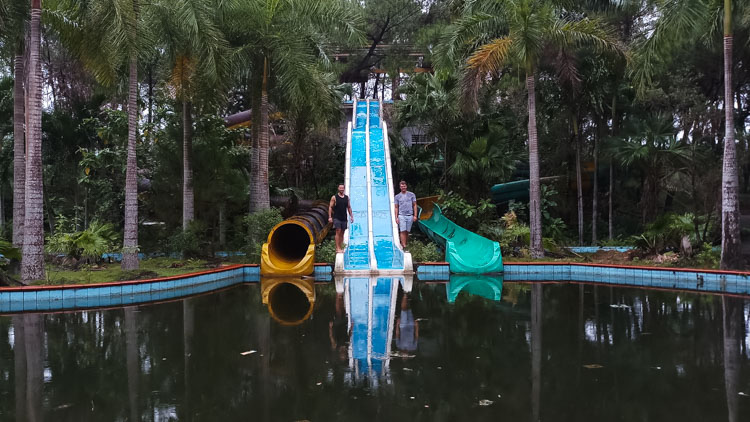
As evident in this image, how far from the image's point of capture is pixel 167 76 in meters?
15.0

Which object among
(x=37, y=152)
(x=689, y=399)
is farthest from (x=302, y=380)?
(x=37, y=152)

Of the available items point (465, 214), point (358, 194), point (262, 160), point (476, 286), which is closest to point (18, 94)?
point (262, 160)

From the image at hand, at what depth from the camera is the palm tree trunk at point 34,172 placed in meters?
10.6

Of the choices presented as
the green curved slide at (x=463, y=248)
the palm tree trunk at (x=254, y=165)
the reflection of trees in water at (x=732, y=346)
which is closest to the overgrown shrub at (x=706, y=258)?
the reflection of trees in water at (x=732, y=346)

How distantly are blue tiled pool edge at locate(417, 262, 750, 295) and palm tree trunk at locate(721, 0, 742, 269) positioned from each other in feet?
3.53

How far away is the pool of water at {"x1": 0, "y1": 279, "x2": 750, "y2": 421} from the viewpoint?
477cm

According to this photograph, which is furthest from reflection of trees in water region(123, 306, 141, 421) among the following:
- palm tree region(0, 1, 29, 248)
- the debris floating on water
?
palm tree region(0, 1, 29, 248)

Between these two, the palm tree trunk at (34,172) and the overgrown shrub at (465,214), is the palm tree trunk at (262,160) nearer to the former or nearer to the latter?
the overgrown shrub at (465,214)

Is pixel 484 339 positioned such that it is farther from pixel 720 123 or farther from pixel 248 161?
pixel 720 123

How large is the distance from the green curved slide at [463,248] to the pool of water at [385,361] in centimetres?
327

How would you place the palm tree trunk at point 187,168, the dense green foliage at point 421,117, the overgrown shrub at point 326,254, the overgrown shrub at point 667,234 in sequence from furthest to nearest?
1. the palm tree trunk at point 187,168
2. the overgrown shrub at point 667,234
3. the overgrown shrub at point 326,254
4. the dense green foliage at point 421,117

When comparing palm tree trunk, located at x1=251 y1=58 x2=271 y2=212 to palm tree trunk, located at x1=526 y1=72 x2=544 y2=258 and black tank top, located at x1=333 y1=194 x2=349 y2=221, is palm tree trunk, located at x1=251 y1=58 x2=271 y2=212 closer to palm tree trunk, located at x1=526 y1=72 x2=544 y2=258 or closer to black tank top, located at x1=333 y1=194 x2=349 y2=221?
black tank top, located at x1=333 y1=194 x2=349 y2=221

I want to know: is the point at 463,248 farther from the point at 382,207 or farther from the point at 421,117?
the point at 421,117

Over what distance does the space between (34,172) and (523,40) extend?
33.9ft
